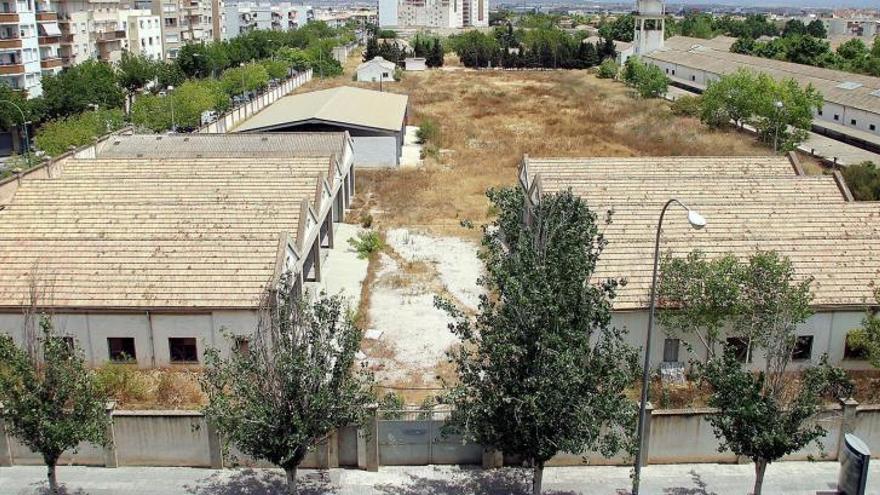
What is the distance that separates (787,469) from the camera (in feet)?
64.6

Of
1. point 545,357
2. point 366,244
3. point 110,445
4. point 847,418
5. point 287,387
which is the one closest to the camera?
point 545,357

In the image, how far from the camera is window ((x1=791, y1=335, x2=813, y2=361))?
24725mm

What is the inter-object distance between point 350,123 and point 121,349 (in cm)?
2924

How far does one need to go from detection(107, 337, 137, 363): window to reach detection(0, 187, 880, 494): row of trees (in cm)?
766

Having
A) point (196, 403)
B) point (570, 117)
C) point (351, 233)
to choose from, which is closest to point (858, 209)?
point (351, 233)

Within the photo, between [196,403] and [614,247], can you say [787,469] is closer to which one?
[614,247]

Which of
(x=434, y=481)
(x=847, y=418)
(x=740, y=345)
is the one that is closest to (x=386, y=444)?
(x=434, y=481)

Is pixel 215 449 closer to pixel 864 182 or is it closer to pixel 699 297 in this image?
pixel 699 297

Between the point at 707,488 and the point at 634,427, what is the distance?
377cm

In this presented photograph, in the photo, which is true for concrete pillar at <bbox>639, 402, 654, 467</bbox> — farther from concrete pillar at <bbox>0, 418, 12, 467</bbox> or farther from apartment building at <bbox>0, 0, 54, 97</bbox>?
apartment building at <bbox>0, 0, 54, 97</bbox>

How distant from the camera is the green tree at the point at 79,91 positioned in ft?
218

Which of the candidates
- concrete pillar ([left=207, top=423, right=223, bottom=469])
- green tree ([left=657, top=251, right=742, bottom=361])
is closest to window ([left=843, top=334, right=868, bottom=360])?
green tree ([left=657, top=251, right=742, bottom=361])

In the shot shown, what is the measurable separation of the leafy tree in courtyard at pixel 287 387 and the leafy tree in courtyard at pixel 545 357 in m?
2.36

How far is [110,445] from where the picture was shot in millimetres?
18984
